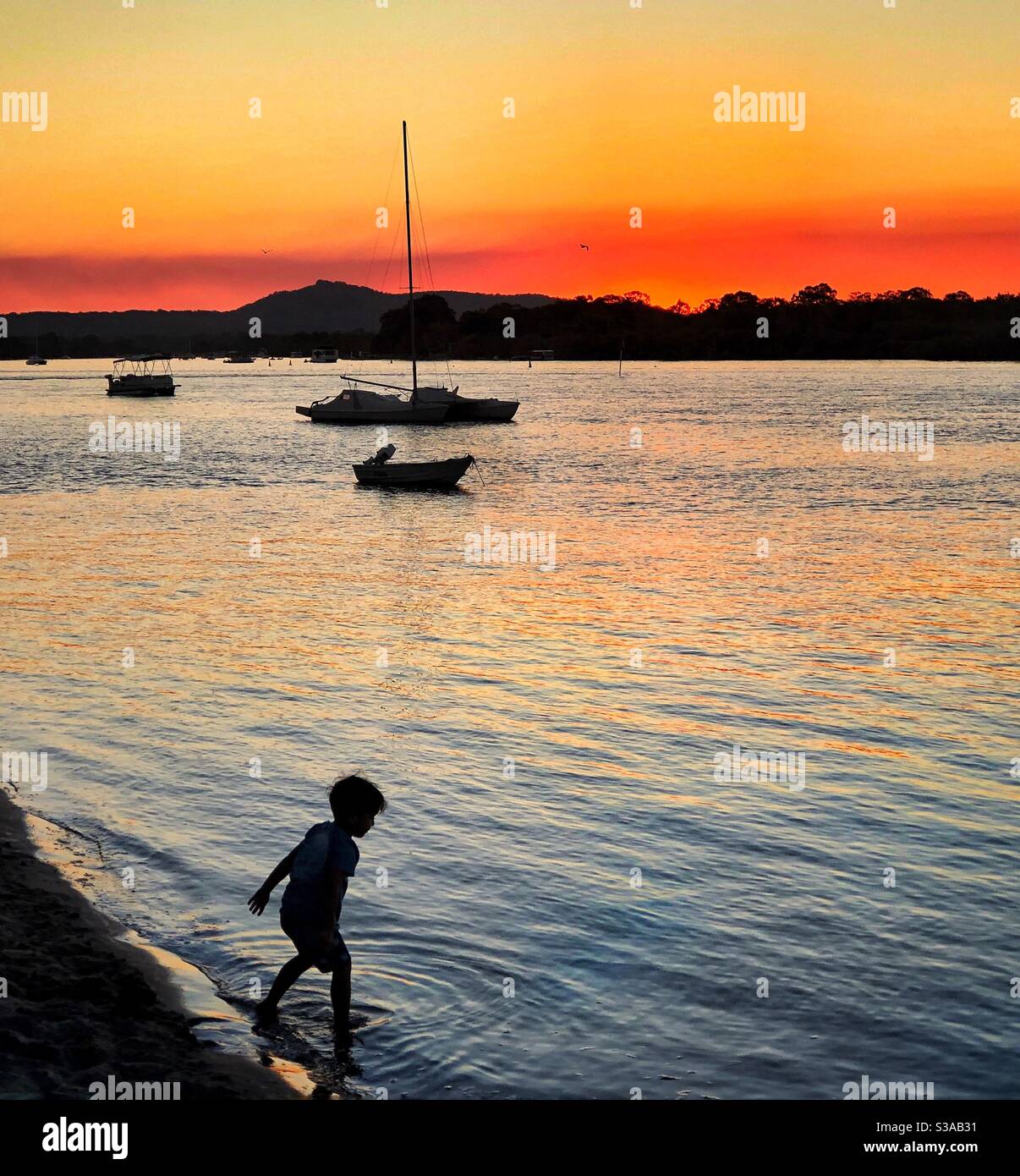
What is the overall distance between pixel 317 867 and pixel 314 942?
0.56 meters

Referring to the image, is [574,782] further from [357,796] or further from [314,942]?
[357,796]

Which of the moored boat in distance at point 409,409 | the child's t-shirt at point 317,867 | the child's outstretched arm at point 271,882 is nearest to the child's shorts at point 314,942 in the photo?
the child's t-shirt at point 317,867

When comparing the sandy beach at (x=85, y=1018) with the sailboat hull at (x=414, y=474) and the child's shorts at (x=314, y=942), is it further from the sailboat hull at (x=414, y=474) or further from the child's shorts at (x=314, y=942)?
the sailboat hull at (x=414, y=474)

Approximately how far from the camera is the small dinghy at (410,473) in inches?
1928

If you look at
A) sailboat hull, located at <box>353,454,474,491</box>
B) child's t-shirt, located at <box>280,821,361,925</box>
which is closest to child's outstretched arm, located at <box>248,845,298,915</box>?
A: child's t-shirt, located at <box>280,821,361,925</box>

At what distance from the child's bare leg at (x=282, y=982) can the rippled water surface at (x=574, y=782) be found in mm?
283

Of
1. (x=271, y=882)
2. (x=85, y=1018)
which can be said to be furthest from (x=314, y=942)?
(x=85, y=1018)

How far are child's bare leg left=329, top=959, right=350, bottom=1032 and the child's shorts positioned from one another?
53mm

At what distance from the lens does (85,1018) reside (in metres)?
7.87

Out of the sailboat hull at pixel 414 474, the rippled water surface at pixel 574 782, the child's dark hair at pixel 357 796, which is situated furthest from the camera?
the sailboat hull at pixel 414 474

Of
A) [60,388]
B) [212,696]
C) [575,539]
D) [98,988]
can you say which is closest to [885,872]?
[98,988]

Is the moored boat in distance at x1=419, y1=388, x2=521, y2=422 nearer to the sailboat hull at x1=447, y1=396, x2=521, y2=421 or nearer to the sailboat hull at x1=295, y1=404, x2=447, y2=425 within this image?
the sailboat hull at x1=447, y1=396, x2=521, y2=421

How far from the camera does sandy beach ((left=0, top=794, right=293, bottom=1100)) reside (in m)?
7.13
